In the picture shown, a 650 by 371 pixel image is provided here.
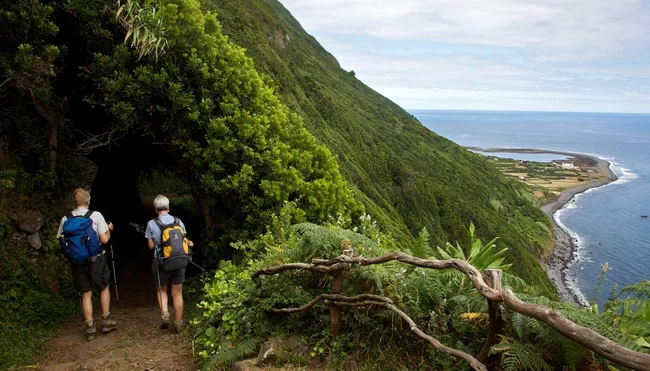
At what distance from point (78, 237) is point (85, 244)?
0.13 m

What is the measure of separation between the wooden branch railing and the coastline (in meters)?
36.7

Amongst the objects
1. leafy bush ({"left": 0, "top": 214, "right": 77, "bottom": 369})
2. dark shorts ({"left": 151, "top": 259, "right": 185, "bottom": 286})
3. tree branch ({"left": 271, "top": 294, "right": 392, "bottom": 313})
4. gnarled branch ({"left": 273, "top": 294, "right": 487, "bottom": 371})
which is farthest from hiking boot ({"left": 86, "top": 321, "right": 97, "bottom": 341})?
gnarled branch ({"left": 273, "top": 294, "right": 487, "bottom": 371})

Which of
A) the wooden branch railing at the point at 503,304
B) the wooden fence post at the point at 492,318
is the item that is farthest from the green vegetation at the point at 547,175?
the wooden fence post at the point at 492,318

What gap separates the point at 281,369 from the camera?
4.52m

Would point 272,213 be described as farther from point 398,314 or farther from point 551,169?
point 551,169

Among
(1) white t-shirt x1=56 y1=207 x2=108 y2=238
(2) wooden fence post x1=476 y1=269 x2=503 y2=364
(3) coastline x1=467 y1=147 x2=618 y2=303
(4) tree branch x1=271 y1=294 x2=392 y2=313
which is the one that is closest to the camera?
(2) wooden fence post x1=476 y1=269 x2=503 y2=364

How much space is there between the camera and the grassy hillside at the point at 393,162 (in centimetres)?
3084

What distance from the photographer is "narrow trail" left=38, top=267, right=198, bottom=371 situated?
5648 millimetres

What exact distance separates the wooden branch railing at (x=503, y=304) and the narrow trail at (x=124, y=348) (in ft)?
6.08

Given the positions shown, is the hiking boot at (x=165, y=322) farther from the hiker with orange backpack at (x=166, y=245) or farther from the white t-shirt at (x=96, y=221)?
the white t-shirt at (x=96, y=221)

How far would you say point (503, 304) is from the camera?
3541 millimetres

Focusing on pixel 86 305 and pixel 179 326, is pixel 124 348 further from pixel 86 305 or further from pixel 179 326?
pixel 86 305

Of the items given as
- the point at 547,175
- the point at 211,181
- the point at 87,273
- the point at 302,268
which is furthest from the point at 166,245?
the point at 547,175

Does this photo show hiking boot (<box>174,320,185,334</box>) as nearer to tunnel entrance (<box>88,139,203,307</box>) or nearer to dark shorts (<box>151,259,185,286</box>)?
dark shorts (<box>151,259,185,286</box>)
